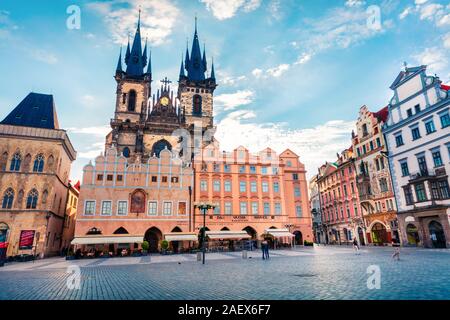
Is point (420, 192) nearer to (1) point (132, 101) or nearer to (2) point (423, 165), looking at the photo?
A: (2) point (423, 165)

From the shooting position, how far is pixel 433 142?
2639 cm

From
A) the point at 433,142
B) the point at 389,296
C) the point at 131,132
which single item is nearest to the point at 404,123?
the point at 433,142

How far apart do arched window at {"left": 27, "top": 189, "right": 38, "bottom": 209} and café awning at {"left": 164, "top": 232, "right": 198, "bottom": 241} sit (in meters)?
14.5

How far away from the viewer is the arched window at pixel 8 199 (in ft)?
91.8

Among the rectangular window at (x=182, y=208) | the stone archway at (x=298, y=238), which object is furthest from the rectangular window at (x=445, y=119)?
the rectangular window at (x=182, y=208)

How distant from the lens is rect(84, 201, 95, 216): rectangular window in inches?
1206

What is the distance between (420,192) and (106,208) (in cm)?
3462

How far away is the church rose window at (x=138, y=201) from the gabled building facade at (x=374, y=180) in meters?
29.2

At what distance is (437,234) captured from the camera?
25.8 m

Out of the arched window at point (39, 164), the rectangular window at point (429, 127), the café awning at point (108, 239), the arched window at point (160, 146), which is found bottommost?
the café awning at point (108, 239)

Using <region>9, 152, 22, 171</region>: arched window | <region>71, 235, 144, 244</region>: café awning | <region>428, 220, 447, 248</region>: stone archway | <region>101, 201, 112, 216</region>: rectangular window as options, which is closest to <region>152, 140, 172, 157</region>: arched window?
<region>101, 201, 112, 216</region>: rectangular window

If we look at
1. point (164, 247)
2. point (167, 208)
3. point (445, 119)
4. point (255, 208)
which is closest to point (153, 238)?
point (167, 208)

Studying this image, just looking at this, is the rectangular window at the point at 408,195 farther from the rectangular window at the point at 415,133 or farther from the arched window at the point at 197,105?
Result: the arched window at the point at 197,105
